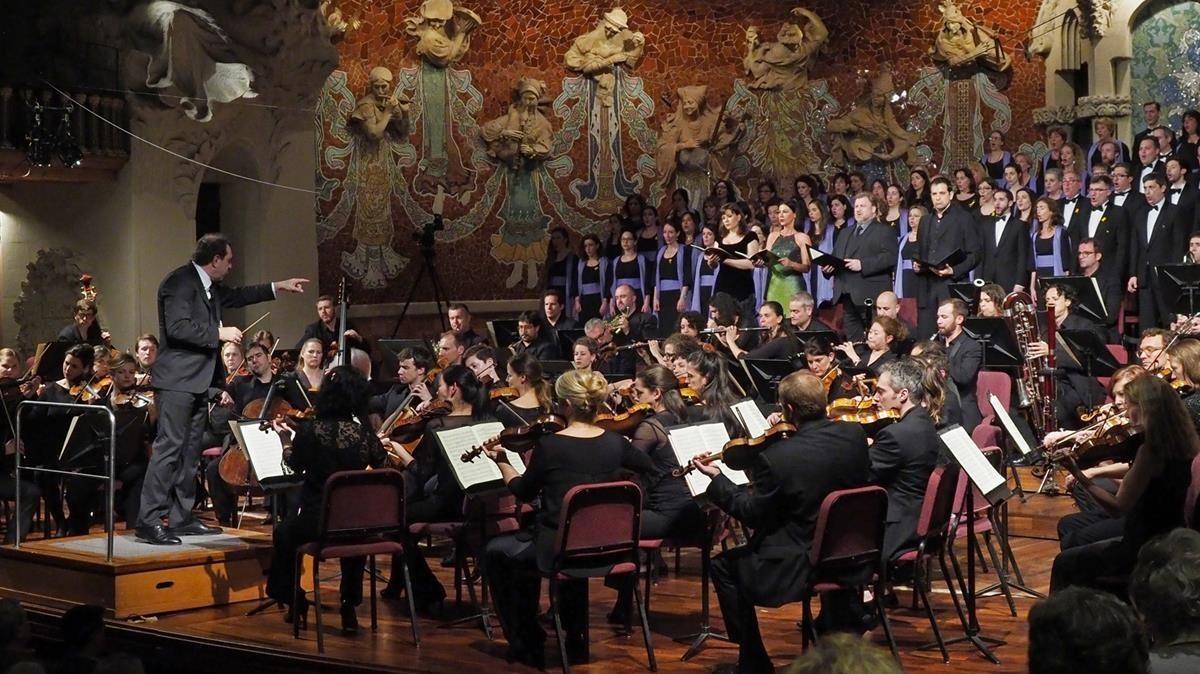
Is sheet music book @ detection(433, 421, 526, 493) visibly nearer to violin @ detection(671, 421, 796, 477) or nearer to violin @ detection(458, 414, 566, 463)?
violin @ detection(458, 414, 566, 463)

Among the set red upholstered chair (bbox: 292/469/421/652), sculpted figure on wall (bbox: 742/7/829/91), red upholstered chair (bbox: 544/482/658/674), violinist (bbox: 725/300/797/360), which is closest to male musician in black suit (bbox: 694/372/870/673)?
red upholstered chair (bbox: 544/482/658/674)

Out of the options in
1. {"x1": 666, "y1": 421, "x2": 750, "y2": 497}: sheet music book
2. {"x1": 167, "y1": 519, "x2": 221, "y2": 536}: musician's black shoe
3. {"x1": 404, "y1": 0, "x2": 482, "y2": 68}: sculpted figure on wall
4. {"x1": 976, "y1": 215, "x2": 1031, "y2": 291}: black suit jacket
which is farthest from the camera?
{"x1": 404, "y1": 0, "x2": 482, "y2": 68}: sculpted figure on wall

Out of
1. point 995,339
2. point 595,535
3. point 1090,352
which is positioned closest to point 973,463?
point 595,535

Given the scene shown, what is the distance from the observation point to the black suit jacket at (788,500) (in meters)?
5.24

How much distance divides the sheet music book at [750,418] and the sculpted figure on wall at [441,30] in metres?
7.88

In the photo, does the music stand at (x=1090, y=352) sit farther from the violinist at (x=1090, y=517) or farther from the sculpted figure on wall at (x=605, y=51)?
the sculpted figure on wall at (x=605, y=51)

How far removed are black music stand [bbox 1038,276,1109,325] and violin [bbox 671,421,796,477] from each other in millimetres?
4338

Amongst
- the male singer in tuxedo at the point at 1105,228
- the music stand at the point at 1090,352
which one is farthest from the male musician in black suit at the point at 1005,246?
the music stand at the point at 1090,352

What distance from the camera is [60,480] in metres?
8.39

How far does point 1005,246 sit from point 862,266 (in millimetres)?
993

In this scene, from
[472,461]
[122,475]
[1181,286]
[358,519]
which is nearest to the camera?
[358,519]

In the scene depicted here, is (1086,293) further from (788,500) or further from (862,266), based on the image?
(788,500)

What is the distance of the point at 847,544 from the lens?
5242mm

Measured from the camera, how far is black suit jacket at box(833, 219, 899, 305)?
426 inches
